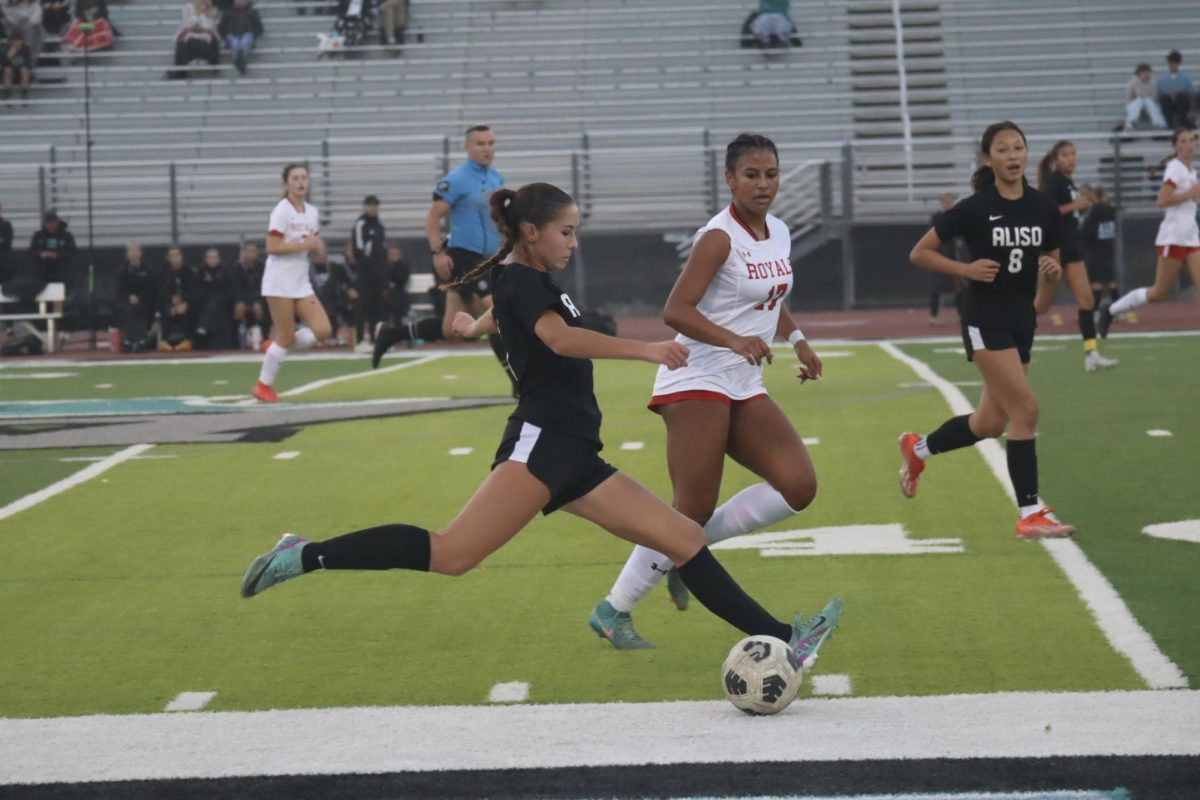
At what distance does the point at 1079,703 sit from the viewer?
226 inches

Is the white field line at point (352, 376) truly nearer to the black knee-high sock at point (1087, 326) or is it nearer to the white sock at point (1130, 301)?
the black knee-high sock at point (1087, 326)

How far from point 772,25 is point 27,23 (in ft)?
45.4

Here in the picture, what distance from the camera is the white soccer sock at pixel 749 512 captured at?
279 inches

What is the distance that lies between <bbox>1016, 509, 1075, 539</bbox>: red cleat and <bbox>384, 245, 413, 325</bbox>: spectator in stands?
19.0m

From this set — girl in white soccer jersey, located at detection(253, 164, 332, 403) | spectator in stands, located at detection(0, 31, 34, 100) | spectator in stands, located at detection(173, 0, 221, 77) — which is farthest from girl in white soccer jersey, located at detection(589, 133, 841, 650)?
spectator in stands, located at detection(0, 31, 34, 100)

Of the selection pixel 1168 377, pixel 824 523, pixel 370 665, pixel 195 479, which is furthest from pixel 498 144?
pixel 370 665

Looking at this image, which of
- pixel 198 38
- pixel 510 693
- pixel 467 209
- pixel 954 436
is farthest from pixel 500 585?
pixel 198 38

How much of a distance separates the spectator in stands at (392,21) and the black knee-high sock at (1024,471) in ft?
91.5

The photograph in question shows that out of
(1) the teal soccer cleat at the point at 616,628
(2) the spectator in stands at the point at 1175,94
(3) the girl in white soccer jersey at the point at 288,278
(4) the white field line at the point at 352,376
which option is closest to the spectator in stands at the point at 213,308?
(4) the white field line at the point at 352,376

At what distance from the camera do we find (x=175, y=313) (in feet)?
88.5

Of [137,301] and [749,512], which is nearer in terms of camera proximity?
[749,512]

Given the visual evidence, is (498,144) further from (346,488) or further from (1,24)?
(346,488)

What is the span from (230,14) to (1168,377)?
22.6 meters

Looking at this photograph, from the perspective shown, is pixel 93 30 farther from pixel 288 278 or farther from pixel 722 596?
pixel 722 596
